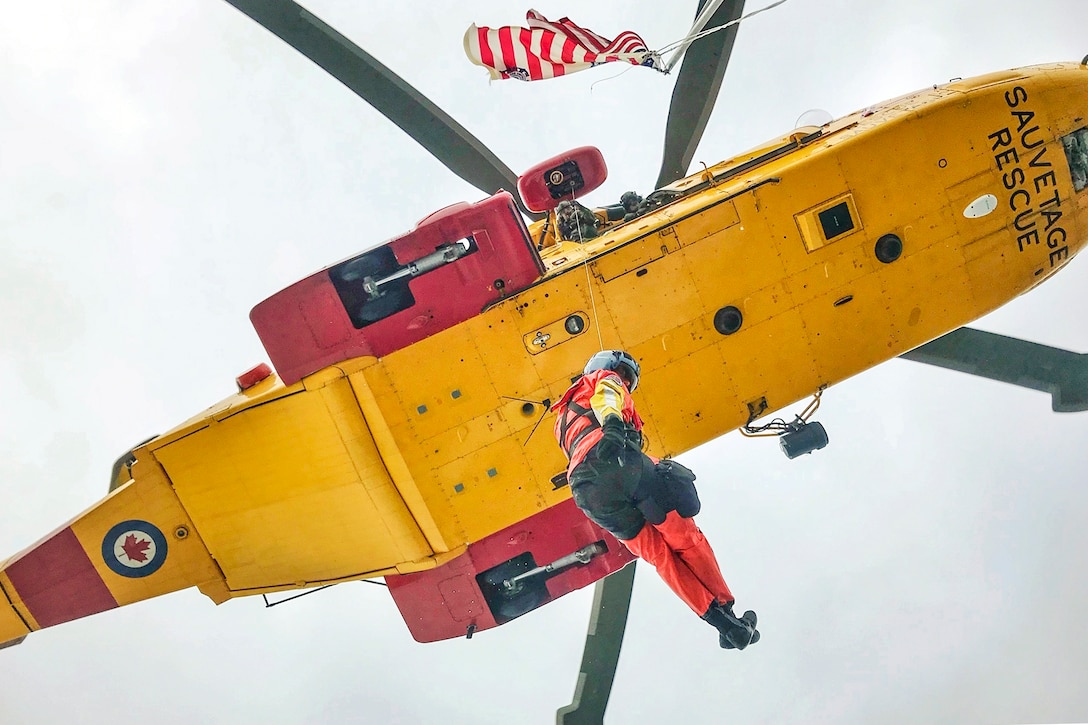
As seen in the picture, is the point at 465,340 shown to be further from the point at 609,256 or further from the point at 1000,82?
the point at 1000,82

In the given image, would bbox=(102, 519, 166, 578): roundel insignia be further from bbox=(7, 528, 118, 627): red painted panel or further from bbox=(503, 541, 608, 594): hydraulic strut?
bbox=(503, 541, 608, 594): hydraulic strut

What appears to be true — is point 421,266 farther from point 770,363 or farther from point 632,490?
point 770,363

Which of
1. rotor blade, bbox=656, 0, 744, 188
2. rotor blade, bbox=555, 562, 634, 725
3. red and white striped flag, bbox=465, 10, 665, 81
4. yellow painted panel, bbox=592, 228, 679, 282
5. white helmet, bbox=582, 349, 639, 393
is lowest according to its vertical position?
rotor blade, bbox=555, 562, 634, 725

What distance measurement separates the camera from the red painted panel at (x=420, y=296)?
581 cm

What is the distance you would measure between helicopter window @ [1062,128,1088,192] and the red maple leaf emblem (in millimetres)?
9191

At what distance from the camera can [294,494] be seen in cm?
627

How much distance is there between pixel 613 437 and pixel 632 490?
0.50 meters

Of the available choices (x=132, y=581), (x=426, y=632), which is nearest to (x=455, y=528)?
(x=426, y=632)

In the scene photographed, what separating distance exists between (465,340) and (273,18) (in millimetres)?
3473

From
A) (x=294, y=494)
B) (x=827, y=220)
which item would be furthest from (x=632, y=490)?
(x=294, y=494)

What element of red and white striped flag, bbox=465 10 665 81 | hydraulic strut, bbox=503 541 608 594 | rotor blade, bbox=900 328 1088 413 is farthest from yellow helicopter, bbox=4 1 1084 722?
rotor blade, bbox=900 328 1088 413

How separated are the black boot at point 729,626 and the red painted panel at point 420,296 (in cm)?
300

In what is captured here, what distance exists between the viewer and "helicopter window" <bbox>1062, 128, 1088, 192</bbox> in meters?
6.19

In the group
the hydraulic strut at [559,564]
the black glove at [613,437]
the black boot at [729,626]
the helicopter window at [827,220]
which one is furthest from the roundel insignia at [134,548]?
the helicopter window at [827,220]
